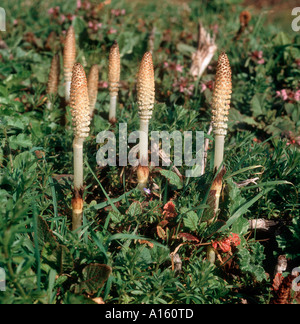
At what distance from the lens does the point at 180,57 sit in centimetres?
504

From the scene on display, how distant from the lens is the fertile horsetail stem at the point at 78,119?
237 cm

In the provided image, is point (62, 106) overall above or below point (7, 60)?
below

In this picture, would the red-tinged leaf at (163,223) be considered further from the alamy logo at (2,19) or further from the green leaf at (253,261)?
the alamy logo at (2,19)

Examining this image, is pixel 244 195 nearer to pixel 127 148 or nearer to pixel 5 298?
pixel 127 148

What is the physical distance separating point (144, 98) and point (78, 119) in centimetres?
50

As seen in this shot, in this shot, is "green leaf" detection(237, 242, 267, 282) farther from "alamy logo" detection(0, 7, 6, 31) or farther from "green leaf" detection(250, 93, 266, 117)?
"alamy logo" detection(0, 7, 6, 31)

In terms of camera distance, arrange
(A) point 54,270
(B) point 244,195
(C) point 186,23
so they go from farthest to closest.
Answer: (C) point 186,23 → (B) point 244,195 → (A) point 54,270

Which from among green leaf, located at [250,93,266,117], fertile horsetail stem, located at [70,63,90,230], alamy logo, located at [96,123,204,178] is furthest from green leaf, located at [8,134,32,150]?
green leaf, located at [250,93,266,117]

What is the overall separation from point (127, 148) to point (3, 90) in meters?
1.48

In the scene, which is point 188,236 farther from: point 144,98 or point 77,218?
point 144,98

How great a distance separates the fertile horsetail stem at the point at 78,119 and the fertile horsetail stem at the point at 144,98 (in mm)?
402

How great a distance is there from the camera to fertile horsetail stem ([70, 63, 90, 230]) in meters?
2.37

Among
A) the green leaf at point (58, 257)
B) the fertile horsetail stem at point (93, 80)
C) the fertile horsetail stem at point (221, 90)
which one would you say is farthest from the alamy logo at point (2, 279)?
the fertile horsetail stem at point (93, 80)
